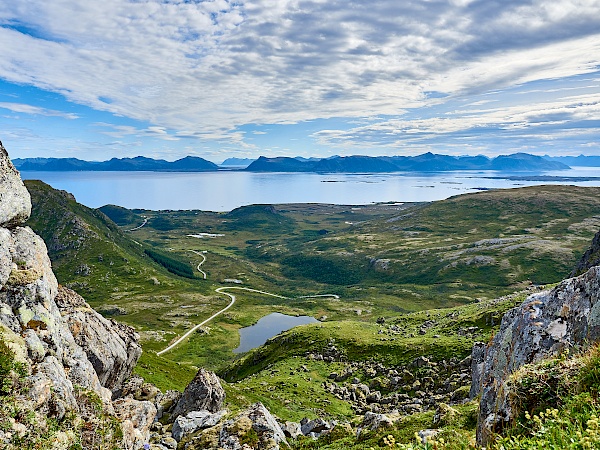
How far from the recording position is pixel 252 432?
25.4 meters

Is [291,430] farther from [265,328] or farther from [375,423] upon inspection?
[265,328]

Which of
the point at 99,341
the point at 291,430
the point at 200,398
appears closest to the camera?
the point at 291,430

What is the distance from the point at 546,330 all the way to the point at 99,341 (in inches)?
1398

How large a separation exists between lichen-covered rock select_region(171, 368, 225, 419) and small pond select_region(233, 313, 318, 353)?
96434 millimetres

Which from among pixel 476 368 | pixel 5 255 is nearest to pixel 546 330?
pixel 476 368

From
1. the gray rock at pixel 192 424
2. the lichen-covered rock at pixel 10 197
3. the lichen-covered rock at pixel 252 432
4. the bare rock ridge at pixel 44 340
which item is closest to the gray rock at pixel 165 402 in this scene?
the bare rock ridge at pixel 44 340

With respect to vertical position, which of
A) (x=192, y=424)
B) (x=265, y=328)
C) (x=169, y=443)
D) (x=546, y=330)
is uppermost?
(x=546, y=330)

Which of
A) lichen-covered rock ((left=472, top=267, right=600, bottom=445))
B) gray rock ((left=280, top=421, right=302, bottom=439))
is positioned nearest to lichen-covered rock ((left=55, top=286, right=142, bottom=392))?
gray rock ((left=280, top=421, right=302, bottom=439))

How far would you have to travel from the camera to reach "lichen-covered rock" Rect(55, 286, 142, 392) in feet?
103

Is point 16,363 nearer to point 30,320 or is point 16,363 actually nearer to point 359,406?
point 30,320

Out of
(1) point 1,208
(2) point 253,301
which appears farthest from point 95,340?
(2) point 253,301

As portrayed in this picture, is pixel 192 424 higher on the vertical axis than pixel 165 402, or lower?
higher

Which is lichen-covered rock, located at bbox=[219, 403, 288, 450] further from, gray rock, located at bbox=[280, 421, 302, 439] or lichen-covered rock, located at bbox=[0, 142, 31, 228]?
lichen-covered rock, located at bbox=[0, 142, 31, 228]

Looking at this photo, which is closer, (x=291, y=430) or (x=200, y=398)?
(x=291, y=430)
